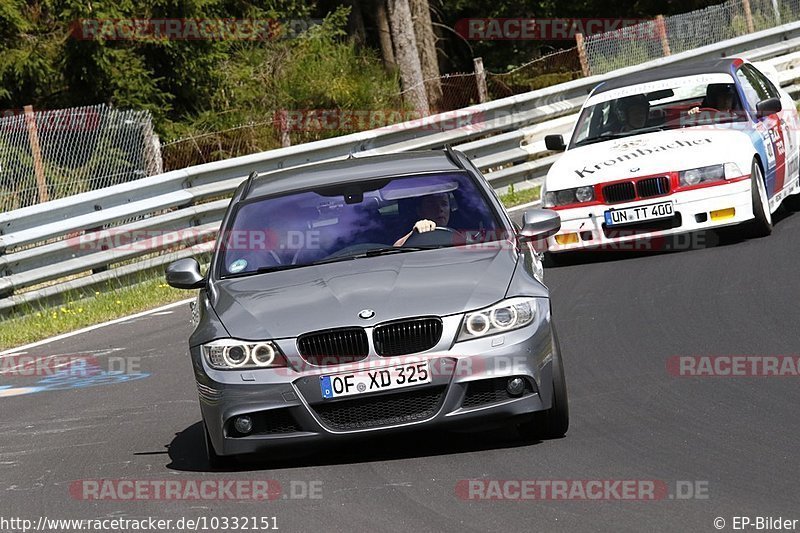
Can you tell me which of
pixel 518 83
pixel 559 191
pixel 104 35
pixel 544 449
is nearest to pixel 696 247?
pixel 559 191

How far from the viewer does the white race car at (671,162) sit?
12.2 metres

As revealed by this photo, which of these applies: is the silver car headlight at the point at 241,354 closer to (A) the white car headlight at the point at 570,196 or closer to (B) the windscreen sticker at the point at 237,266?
(B) the windscreen sticker at the point at 237,266

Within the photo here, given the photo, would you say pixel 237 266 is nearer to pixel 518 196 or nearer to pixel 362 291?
pixel 362 291

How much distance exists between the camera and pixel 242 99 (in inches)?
1005

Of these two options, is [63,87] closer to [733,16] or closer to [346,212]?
[733,16]

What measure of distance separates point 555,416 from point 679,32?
2029 centimetres

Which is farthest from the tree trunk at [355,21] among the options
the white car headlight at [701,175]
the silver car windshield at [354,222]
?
the silver car windshield at [354,222]

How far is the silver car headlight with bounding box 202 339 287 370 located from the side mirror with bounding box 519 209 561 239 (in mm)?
1785

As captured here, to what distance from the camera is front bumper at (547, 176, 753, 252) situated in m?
12.1

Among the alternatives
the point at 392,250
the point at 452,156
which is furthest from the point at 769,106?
the point at 392,250

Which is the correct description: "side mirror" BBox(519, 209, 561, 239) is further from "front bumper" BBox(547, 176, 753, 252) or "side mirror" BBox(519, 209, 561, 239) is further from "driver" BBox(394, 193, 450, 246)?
"front bumper" BBox(547, 176, 753, 252)

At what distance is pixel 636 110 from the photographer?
44.0 feet

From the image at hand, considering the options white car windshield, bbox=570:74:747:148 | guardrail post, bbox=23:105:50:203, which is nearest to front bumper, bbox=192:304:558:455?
white car windshield, bbox=570:74:747:148

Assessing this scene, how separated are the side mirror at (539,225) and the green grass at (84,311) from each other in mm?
6260
